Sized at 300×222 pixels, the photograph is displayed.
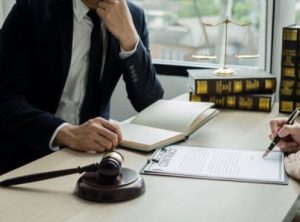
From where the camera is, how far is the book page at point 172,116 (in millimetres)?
1627

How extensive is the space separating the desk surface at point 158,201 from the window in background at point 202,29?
1.19 meters

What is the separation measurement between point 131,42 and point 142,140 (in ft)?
1.43

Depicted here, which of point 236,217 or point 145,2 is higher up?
point 145,2

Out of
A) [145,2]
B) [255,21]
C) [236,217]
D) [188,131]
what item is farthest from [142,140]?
[145,2]

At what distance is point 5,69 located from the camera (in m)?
1.73

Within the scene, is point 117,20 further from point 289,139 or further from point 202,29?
point 202,29

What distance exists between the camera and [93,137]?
4.75ft

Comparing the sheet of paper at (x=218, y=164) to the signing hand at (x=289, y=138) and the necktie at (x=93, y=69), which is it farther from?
the necktie at (x=93, y=69)

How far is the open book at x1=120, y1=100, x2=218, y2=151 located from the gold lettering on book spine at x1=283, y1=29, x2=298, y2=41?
15.4 inches

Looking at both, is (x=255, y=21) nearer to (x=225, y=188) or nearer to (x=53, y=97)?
(x=53, y=97)

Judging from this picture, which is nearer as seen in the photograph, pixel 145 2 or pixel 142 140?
pixel 142 140

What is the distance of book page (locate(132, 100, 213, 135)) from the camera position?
1.63 meters

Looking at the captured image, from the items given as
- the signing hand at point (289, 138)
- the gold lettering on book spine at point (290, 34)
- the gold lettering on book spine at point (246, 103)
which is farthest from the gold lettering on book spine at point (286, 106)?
the signing hand at point (289, 138)

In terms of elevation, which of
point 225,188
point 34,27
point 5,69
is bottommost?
point 225,188
